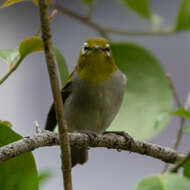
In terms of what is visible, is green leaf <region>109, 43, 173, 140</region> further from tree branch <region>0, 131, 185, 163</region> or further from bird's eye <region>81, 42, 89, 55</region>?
bird's eye <region>81, 42, 89, 55</region>

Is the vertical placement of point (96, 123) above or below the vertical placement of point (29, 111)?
above

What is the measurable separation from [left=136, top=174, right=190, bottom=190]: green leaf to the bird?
0.91 meters

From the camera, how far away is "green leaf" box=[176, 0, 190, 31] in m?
1.25

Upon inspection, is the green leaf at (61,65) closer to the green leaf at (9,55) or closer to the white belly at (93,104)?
the green leaf at (9,55)

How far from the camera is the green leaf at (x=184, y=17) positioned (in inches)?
49.1

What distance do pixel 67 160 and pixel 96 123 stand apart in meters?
0.87

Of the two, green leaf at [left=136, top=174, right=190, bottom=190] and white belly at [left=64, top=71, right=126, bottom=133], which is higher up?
green leaf at [left=136, top=174, right=190, bottom=190]

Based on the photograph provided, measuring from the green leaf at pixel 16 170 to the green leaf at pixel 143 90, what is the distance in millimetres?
461

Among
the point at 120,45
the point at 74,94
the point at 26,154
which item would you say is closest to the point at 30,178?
the point at 26,154

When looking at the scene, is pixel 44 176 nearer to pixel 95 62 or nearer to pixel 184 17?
pixel 184 17

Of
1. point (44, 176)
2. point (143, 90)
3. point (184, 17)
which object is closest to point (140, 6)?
point (184, 17)

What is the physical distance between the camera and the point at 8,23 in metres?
4.63

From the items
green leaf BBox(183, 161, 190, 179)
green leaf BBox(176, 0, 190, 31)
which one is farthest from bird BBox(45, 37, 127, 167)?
green leaf BBox(183, 161, 190, 179)

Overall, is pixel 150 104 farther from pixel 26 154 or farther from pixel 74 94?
pixel 26 154
